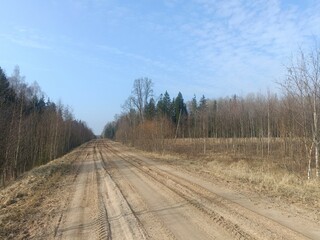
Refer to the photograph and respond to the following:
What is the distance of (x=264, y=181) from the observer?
49.8ft

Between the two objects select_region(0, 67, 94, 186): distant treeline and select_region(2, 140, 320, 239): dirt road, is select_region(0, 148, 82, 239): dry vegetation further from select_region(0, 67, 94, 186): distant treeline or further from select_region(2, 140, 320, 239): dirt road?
select_region(0, 67, 94, 186): distant treeline

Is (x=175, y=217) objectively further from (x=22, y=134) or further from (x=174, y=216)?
(x=22, y=134)

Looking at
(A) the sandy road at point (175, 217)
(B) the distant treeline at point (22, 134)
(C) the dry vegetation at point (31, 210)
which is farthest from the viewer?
(B) the distant treeline at point (22, 134)

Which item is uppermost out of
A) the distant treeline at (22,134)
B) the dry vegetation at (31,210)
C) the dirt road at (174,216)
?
the distant treeline at (22,134)

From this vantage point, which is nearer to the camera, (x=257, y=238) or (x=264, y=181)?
(x=257, y=238)

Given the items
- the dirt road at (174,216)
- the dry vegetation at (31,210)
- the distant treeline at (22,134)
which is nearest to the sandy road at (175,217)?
the dirt road at (174,216)

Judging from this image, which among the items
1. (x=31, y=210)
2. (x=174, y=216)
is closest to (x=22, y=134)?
(x=31, y=210)

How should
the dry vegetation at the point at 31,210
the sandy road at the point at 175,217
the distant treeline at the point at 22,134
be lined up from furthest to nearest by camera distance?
the distant treeline at the point at 22,134, the dry vegetation at the point at 31,210, the sandy road at the point at 175,217

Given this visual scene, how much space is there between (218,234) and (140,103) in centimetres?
8749

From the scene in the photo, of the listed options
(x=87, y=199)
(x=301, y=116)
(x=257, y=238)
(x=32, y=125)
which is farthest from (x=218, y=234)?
(x=32, y=125)

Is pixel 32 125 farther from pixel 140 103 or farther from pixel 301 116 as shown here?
pixel 140 103

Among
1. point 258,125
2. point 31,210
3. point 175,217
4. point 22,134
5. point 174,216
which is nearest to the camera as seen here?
point 175,217

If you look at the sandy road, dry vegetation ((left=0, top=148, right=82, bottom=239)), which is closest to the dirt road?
the sandy road

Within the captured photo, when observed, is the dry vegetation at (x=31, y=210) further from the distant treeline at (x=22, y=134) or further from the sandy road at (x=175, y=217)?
the distant treeline at (x=22, y=134)
